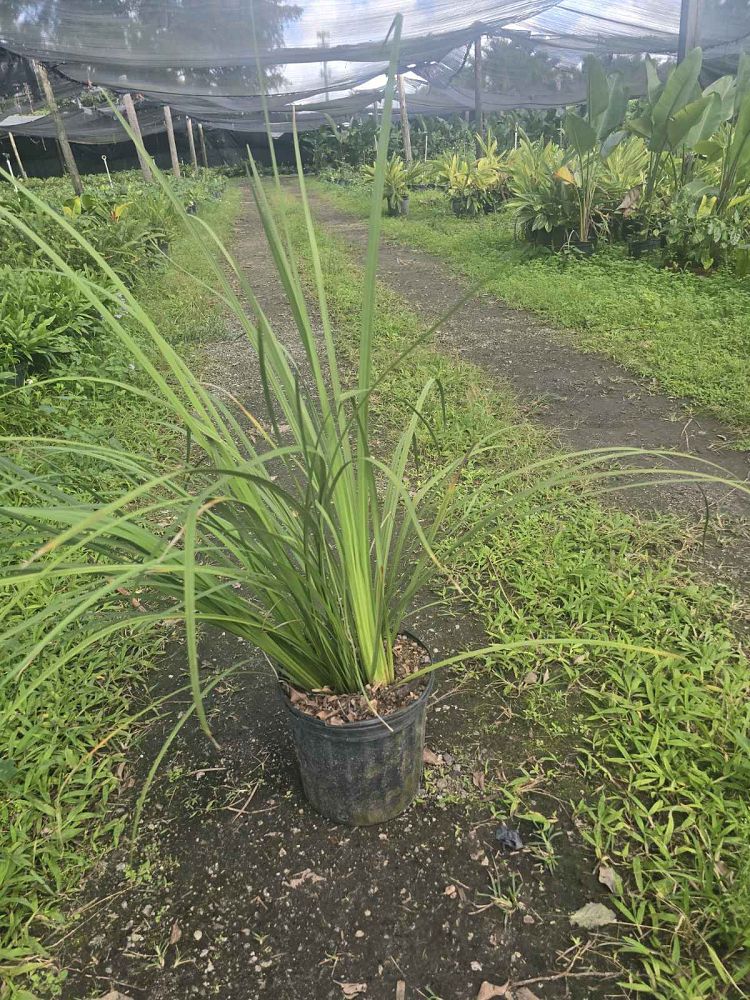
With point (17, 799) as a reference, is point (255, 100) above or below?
above

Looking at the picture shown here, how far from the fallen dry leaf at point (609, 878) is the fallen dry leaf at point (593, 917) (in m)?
0.04

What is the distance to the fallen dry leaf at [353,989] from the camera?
0.99 m

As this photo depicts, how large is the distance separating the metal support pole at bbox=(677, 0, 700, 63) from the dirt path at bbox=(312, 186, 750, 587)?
3.51 m

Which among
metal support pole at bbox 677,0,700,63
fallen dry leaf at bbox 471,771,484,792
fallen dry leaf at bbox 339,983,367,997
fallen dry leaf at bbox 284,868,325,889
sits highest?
metal support pole at bbox 677,0,700,63

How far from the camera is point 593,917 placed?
3.48ft

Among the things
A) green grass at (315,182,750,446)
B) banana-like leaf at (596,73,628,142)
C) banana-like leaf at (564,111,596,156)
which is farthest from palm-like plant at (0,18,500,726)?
banana-like leaf at (596,73,628,142)

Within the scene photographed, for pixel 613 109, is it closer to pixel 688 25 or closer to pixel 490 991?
pixel 688 25

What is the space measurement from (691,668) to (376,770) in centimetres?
83

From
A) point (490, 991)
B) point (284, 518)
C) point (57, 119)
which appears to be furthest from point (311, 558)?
point (57, 119)

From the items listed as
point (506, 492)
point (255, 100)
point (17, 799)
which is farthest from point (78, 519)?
point (255, 100)

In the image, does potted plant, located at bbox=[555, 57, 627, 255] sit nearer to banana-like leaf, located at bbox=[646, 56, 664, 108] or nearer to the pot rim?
banana-like leaf, located at bbox=[646, 56, 664, 108]

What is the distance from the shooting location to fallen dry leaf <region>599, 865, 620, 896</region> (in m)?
1.10

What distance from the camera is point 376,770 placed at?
115 centimetres

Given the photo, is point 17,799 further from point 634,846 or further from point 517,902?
point 634,846
